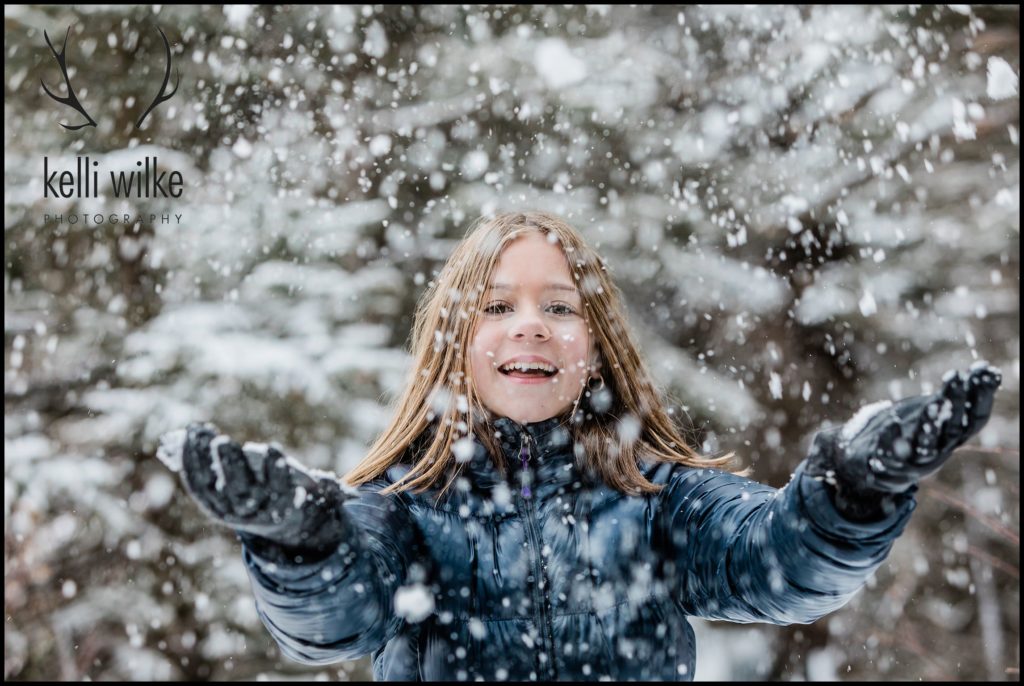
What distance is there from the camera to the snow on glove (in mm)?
1454

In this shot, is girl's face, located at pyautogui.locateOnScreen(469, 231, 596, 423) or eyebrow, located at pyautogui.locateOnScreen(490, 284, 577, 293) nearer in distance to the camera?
girl's face, located at pyautogui.locateOnScreen(469, 231, 596, 423)

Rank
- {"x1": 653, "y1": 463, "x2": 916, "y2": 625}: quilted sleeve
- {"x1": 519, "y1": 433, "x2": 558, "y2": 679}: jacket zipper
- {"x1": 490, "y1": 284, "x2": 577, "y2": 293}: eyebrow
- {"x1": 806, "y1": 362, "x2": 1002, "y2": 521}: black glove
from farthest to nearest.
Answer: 1. {"x1": 490, "y1": 284, "x2": 577, "y2": 293}: eyebrow
2. {"x1": 519, "y1": 433, "x2": 558, "y2": 679}: jacket zipper
3. {"x1": 653, "y1": 463, "x2": 916, "y2": 625}: quilted sleeve
4. {"x1": 806, "y1": 362, "x2": 1002, "y2": 521}: black glove

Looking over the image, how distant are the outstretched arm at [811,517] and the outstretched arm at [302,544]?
872 millimetres

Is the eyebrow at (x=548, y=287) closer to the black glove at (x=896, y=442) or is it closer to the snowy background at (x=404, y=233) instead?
the black glove at (x=896, y=442)

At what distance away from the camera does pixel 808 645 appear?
246 inches

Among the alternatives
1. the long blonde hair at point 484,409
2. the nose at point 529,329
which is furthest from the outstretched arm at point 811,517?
the nose at point 529,329

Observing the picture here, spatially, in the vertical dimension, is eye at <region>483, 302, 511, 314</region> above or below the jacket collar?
above

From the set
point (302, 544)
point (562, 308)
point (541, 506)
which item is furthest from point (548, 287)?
point (302, 544)

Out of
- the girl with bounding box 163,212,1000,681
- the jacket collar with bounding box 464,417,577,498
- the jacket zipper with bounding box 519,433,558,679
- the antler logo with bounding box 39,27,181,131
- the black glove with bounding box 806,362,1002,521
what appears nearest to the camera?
the black glove with bounding box 806,362,1002,521

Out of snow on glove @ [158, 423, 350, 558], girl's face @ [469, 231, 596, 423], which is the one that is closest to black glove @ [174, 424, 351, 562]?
snow on glove @ [158, 423, 350, 558]

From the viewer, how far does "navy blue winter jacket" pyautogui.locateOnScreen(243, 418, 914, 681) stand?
1.79 meters

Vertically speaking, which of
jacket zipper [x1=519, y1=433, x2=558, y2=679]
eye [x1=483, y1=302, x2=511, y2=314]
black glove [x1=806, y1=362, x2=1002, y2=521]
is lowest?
jacket zipper [x1=519, y1=433, x2=558, y2=679]

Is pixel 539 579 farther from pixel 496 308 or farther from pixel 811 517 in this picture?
pixel 496 308

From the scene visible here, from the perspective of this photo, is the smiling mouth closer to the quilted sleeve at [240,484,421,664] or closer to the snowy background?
the quilted sleeve at [240,484,421,664]
